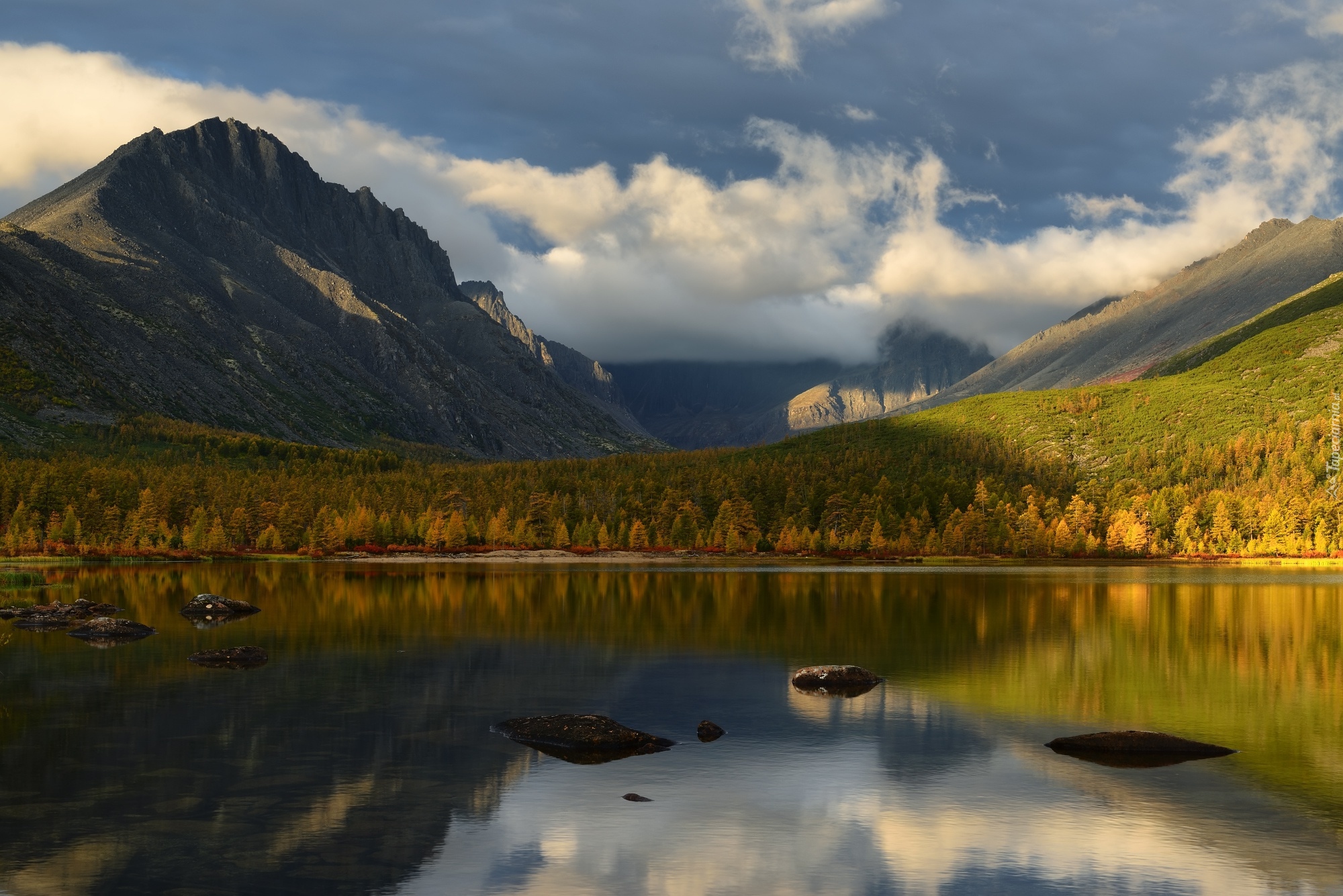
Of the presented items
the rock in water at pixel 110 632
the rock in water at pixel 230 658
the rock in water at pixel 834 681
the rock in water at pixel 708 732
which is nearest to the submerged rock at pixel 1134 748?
the rock in water at pixel 708 732

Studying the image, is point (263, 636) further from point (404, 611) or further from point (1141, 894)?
point (1141, 894)

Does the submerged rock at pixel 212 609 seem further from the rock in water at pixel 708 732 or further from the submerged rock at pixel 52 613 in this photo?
the rock in water at pixel 708 732

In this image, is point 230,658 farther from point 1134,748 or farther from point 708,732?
point 1134,748

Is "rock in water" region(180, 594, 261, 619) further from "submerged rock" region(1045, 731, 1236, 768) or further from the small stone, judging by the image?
"submerged rock" region(1045, 731, 1236, 768)

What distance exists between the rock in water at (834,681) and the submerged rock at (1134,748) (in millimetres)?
15383

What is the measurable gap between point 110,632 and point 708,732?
52163 millimetres

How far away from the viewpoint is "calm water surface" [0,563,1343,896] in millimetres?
28156

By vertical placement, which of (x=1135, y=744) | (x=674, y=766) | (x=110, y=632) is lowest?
(x=674, y=766)

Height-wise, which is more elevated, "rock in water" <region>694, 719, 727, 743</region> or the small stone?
the small stone

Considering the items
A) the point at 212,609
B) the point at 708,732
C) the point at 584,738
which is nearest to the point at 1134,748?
the point at 708,732

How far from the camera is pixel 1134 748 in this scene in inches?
1633

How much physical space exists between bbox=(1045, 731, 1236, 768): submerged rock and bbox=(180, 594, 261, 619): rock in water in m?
75.0

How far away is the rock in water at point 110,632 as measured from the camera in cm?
7506

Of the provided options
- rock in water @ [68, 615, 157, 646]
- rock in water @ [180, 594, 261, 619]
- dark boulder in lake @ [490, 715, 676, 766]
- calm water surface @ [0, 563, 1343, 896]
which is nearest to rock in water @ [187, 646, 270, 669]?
calm water surface @ [0, 563, 1343, 896]
